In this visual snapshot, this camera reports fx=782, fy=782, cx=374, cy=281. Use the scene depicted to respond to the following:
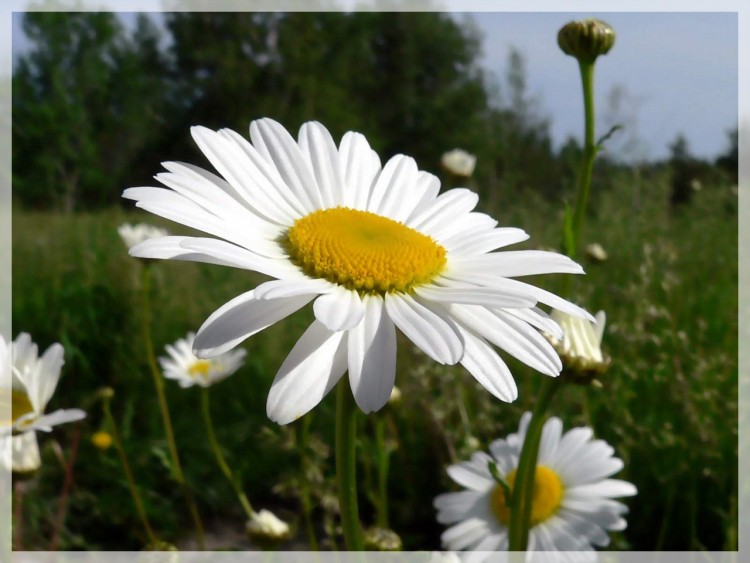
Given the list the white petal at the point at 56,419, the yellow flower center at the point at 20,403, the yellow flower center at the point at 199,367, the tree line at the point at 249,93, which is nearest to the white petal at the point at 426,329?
the white petal at the point at 56,419

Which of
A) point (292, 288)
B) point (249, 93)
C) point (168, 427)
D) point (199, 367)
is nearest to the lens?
point (292, 288)

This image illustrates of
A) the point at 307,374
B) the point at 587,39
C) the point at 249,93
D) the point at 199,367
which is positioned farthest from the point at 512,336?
the point at 249,93

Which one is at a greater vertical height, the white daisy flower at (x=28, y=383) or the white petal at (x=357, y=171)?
the white petal at (x=357, y=171)

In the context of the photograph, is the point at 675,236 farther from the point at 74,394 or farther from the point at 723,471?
the point at 74,394

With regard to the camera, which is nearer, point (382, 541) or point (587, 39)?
point (587, 39)

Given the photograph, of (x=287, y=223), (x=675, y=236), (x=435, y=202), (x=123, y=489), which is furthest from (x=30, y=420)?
(x=675, y=236)

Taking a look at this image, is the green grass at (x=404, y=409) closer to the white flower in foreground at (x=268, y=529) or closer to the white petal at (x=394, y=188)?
the white flower in foreground at (x=268, y=529)

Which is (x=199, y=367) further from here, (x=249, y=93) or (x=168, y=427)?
(x=249, y=93)

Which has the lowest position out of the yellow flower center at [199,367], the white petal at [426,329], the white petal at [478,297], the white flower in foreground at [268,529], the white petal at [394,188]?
the white flower in foreground at [268,529]
